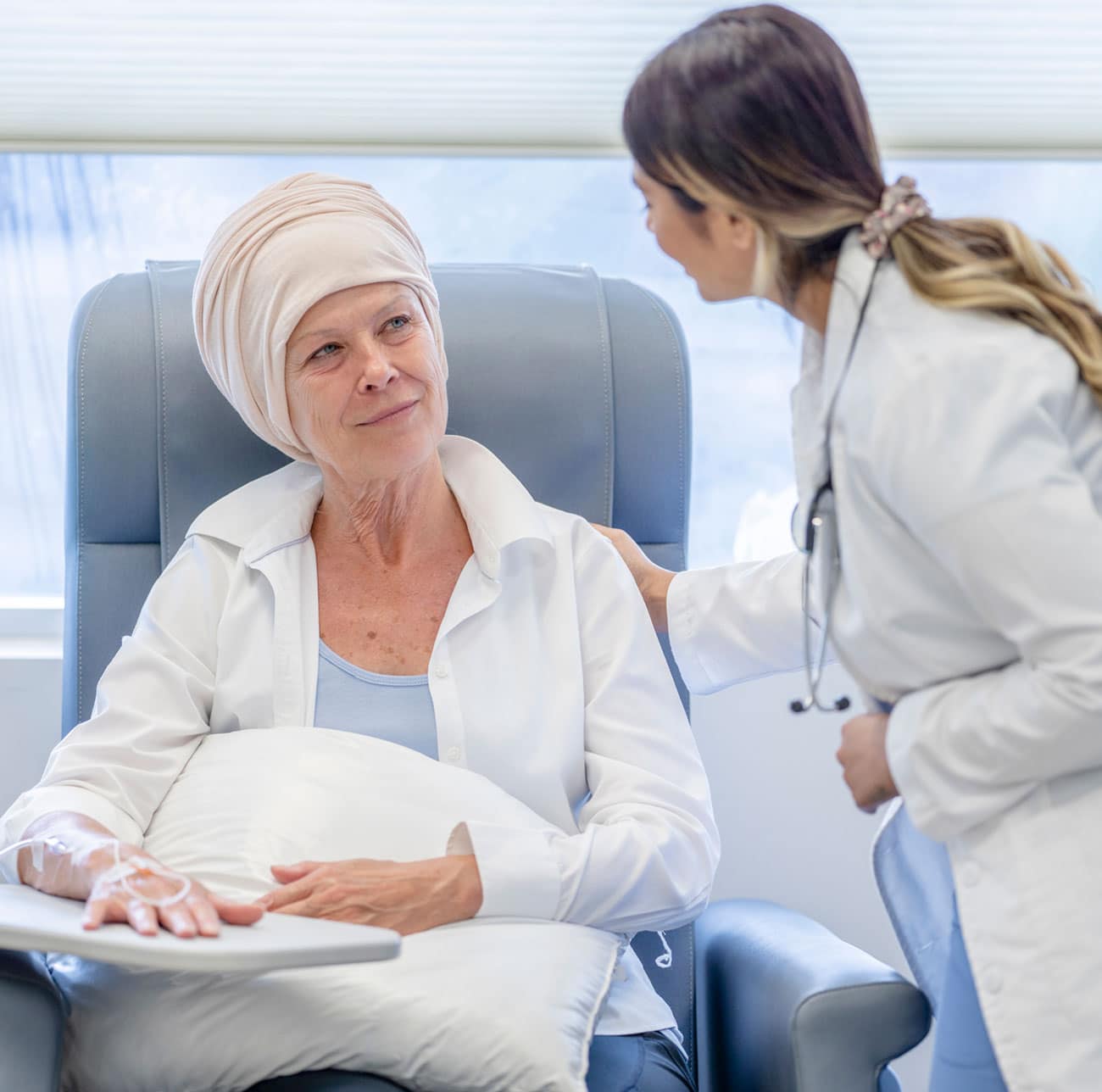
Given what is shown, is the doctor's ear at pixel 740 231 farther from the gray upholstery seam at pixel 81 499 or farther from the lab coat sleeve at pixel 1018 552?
the gray upholstery seam at pixel 81 499

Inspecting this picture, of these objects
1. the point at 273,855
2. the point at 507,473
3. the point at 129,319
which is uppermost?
the point at 129,319

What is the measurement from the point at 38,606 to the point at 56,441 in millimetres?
300

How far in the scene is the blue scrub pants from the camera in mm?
1135

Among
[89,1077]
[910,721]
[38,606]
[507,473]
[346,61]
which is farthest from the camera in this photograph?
[38,606]

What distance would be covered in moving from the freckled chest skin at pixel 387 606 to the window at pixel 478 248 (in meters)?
0.81

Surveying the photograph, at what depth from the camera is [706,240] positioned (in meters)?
1.12

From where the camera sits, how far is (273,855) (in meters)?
1.37

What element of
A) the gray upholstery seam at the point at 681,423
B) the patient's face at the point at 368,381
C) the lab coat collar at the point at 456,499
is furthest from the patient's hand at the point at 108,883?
the gray upholstery seam at the point at 681,423

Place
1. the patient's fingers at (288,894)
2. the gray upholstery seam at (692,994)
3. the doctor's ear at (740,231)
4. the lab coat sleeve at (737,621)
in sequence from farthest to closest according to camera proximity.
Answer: the gray upholstery seam at (692,994) → the lab coat sleeve at (737,621) → the patient's fingers at (288,894) → the doctor's ear at (740,231)

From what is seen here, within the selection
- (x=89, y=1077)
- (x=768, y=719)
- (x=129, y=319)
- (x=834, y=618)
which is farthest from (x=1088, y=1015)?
(x=129, y=319)

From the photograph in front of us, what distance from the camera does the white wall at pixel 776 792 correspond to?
2088mm

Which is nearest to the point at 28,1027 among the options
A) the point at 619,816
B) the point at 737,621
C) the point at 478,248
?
the point at 619,816

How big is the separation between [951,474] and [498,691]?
737 mm

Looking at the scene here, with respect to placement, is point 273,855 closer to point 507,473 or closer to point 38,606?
point 507,473
